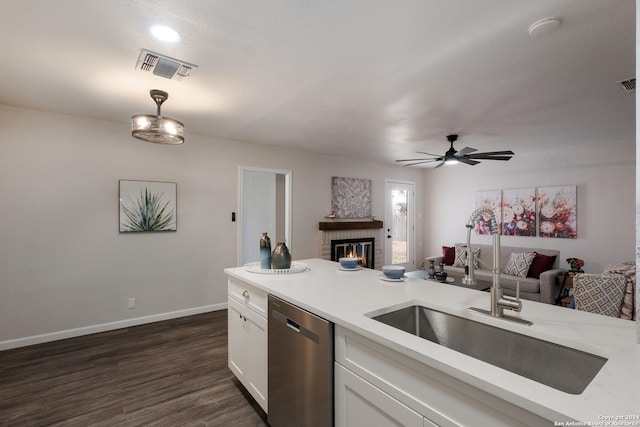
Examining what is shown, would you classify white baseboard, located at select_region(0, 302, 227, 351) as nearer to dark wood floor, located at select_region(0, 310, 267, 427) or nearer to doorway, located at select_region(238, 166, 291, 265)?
dark wood floor, located at select_region(0, 310, 267, 427)

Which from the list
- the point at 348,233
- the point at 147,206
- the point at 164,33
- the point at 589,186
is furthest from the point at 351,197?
the point at 164,33

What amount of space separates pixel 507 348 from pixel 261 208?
4.41 metres

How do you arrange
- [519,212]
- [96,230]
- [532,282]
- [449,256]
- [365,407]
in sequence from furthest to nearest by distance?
[449,256], [519,212], [532,282], [96,230], [365,407]

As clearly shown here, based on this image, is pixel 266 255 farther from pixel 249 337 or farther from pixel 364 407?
pixel 364 407

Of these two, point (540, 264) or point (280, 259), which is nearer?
point (280, 259)

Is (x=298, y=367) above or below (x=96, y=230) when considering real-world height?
below

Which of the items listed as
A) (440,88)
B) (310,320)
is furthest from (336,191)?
(310,320)

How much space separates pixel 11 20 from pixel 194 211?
257 cm

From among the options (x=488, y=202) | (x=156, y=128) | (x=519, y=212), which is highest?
(x=156, y=128)

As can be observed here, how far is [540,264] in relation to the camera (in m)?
4.50

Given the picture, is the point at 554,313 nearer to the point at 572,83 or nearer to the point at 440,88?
the point at 440,88

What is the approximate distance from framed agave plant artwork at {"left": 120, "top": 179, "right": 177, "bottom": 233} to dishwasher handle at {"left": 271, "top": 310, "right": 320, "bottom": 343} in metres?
2.67

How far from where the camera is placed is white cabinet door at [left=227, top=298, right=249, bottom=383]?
218 centimetres

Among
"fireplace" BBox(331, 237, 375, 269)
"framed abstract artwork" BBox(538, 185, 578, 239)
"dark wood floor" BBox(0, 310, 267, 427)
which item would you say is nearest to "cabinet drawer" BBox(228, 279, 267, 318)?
"dark wood floor" BBox(0, 310, 267, 427)
